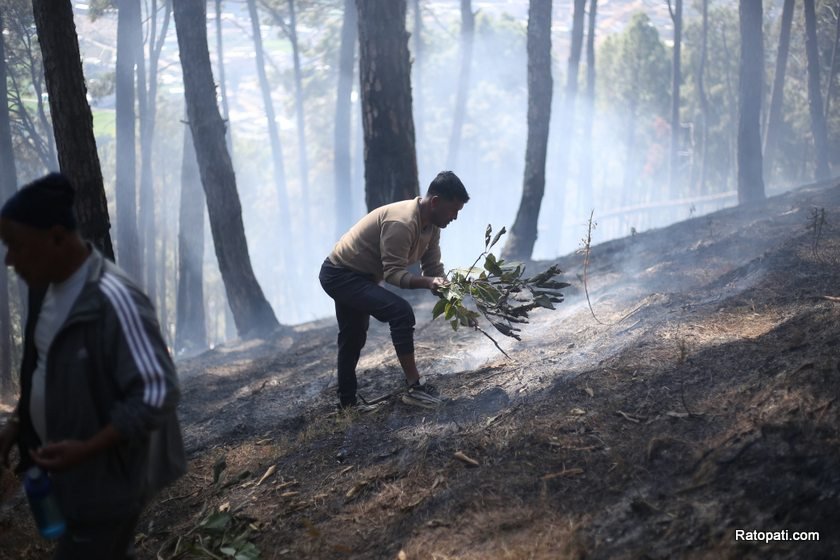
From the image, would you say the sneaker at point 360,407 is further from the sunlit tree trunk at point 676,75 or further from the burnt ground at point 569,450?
the sunlit tree trunk at point 676,75

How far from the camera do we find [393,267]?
18.7 feet

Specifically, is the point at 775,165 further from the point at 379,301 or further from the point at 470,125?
Result: the point at 379,301

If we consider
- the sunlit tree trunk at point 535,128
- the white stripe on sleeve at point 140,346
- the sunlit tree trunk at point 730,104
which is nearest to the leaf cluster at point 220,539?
the white stripe on sleeve at point 140,346

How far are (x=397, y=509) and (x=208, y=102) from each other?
10960 millimetres

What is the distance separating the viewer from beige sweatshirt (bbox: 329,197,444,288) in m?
5.71

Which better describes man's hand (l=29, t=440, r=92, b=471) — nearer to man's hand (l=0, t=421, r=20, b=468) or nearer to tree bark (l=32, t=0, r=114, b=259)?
man's hand (l=0, t=421, r=20, b=468)

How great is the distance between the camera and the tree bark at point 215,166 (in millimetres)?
13586

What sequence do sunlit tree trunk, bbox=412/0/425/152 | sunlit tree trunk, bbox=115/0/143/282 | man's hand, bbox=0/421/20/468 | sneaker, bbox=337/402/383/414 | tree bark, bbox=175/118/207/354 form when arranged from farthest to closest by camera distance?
sunlit tree trunk, bbox=412/0/425/152 < sunlit tree trunk, bbox=115/0/143/282 < tree bark, bbox=175/118/207/354 < sneaker, bbox=337/402/383/414 < man's hand, bbox=0/421/20/468

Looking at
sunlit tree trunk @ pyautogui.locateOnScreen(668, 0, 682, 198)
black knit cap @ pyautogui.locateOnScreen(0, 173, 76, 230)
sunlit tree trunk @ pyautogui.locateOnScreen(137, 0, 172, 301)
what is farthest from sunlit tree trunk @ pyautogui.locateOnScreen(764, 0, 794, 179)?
black knit cap @ pyautogui.locateOnScreen(0, 173, 76, 230)

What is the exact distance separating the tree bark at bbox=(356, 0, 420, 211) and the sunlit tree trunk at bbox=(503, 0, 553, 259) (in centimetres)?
431

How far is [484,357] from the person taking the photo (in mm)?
7754

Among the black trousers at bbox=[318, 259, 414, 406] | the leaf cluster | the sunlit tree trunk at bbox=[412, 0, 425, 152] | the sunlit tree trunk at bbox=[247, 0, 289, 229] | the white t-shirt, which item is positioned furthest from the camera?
the sunlit tree trunk at bbox=[412, 0, 425, 152]

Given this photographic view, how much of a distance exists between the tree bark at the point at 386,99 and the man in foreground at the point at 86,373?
8.27m

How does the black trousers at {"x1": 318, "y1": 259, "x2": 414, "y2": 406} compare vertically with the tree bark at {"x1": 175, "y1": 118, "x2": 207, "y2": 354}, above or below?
above
